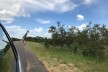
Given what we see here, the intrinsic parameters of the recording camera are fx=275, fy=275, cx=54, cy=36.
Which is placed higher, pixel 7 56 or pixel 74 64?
pixel 7 56

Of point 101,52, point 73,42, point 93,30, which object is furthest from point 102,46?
point 73,42

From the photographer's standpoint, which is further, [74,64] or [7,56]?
[74,64]

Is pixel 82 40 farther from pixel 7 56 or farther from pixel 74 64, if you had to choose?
pixel 7 56

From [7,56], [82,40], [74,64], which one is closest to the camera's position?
[7,56]

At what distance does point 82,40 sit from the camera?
26.0m

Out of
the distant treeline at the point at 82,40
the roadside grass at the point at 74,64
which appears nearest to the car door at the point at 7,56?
the roadside grass at the point at 74,64

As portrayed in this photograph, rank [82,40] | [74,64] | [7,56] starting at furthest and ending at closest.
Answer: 1. [82,40]
2. [74,64]
3. [7,56]

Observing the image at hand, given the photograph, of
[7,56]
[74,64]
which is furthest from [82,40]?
[7,56]

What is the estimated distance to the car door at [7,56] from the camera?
2384mm

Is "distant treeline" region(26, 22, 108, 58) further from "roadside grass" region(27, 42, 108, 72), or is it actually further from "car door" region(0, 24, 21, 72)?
"car door" region(0, 24, 21, 72)

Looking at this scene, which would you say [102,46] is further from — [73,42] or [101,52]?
[73,42]

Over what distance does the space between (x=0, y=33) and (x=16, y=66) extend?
1.20 ft

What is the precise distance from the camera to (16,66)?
8.38 ft

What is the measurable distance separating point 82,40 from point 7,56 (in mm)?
23471
